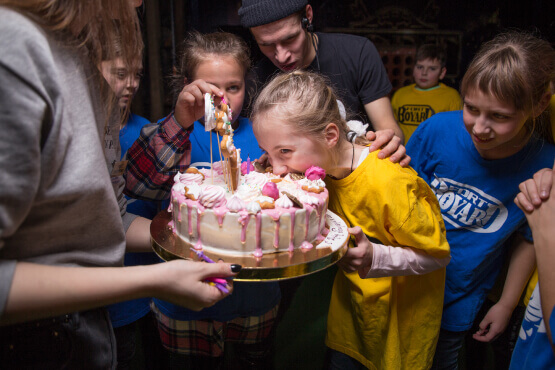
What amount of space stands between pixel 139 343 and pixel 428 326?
1.80 meters

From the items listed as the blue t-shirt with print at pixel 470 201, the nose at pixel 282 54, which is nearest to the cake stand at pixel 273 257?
the blue t-shirt with print at pixel 470 201

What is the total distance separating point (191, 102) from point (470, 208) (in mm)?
1226

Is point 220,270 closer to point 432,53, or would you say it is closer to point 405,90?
point 432,53

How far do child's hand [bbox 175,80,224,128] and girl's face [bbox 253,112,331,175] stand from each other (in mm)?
215

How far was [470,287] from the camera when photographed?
181cm

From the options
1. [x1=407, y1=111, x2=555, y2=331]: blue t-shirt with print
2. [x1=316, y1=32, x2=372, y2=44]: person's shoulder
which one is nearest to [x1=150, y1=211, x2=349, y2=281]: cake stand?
[x1=407, y1=111, x2=555, y2=331]: blue t-shirt with print

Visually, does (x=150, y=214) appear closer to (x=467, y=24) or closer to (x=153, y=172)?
(x=153, y=172)

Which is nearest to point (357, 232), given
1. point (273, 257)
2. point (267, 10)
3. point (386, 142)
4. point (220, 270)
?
point (273, 257)

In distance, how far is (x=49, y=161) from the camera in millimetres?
755

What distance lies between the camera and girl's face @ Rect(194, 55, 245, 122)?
71.6 inches

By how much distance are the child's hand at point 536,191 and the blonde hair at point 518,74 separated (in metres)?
0.36

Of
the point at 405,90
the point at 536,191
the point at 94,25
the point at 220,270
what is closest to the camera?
the point at 94,25

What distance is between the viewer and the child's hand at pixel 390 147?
4.94 feet

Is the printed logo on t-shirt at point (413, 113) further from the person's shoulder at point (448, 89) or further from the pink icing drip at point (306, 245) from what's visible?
the pink icing drip at point (306, 245)
